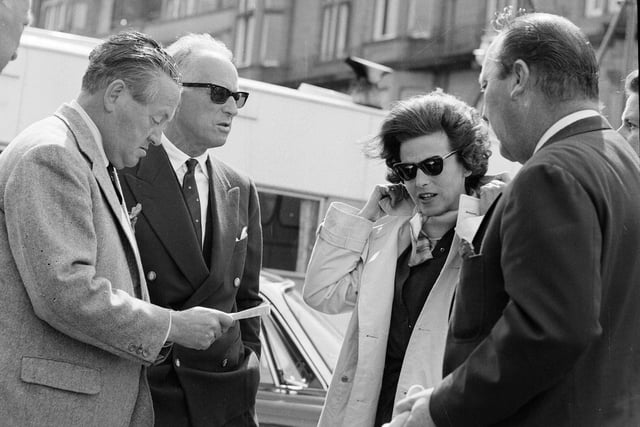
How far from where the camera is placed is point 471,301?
263 cm

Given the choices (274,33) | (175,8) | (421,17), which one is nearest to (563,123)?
(421,17)

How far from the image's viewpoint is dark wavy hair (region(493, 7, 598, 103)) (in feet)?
8.75

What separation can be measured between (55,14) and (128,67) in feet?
119

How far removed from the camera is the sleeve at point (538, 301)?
2406 mm

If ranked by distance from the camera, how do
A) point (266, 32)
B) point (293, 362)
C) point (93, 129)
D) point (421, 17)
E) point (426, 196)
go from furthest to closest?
point (266, 32)
point (421, 17)
point (293, 362)
point (426, 196)
point (93, 129)

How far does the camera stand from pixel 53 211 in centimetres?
301

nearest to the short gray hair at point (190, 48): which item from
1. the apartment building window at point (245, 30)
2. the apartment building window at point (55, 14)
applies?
the apartment building window at point (245, 30)

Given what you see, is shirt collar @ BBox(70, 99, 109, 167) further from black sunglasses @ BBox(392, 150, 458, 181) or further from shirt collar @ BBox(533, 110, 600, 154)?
shirt collar @ BBox(533, 110, 600, 154)

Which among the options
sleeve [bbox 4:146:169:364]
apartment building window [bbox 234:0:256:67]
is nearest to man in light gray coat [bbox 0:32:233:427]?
sleeve [bbox 4:146:169:364]

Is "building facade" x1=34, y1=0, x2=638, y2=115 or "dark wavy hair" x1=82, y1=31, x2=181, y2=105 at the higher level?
"building facade" x1=34, y1=0, x2=638, y2=115

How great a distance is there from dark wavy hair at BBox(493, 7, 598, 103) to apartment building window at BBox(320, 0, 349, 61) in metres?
30.4

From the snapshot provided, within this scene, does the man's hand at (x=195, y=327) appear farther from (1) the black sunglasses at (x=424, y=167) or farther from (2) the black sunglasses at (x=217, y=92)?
(2) the black sunglasses at (x=217, y=92)

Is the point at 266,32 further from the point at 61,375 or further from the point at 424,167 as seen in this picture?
the point at 61,375

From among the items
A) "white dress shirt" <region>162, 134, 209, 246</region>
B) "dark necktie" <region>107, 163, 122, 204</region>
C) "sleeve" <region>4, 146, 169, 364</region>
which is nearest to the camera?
"sleeve" <region>4, 146, 169, 364</region>
